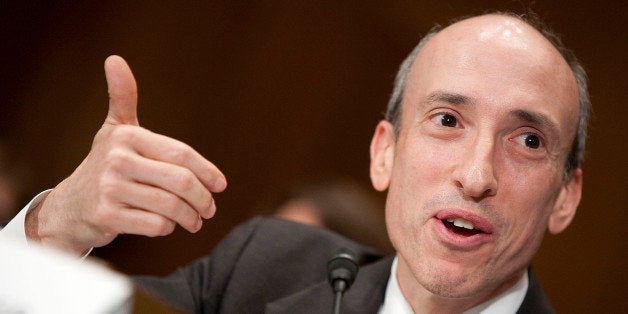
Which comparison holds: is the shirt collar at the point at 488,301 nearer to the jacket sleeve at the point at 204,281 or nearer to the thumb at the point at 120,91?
the jacket sleeve at the point at 204,281

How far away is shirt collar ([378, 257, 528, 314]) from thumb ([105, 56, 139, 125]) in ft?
2.30

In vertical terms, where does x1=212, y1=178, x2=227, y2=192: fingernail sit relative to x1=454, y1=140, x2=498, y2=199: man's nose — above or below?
below

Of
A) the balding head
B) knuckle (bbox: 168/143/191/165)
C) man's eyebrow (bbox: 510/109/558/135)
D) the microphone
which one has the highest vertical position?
the balding head

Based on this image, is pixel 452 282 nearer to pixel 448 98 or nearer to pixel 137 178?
pixel 448 98

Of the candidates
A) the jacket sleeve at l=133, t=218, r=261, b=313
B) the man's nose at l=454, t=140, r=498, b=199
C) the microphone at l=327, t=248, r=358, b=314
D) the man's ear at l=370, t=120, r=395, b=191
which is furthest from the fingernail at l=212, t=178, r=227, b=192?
the jacket sleeve at l=133, t=218, r=261, b=313

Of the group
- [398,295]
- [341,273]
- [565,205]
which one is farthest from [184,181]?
[565,205]

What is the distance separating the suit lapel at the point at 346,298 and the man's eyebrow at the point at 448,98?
Result: 449 millimetres


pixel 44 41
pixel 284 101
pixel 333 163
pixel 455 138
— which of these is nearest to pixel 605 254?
pixel 333 163

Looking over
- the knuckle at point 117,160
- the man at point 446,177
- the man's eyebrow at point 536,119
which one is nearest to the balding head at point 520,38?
the man at point 446,177

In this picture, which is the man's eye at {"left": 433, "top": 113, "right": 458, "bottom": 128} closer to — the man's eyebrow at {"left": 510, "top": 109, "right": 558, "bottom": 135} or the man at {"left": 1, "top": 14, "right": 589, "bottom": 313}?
the man at {"left": 1, "top": 14, "right": 589, "bottom": 313}

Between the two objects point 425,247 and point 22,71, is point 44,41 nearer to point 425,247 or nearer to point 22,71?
point 22,71

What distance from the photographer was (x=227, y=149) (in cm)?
370

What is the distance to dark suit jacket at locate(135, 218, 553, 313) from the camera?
1.84 meters

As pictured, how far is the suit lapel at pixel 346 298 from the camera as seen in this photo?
5.94ft
